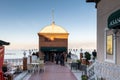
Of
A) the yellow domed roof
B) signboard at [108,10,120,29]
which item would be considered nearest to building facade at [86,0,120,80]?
signboard at [108,10,120,29]

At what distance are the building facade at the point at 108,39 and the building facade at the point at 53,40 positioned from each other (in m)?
26.8

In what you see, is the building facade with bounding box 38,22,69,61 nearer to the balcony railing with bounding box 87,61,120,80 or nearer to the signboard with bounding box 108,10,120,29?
the balcony railing with bounding box 87,61,120,80

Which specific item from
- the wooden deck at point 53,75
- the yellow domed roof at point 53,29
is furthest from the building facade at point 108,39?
the yellow domed roof at point 53,29

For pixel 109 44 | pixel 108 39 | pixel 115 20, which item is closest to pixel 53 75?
pixel 108 39

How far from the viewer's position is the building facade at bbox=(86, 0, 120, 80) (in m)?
9.45

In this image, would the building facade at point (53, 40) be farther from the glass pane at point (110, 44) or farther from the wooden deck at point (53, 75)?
the glass pane at point (110, 44)

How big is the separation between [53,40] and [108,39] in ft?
96.4

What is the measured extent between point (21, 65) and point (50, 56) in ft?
54.7

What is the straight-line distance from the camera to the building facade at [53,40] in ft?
132

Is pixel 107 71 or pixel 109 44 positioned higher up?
pixel 109 44

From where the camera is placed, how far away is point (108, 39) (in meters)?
11.1

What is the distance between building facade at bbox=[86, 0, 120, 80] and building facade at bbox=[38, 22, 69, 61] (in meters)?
26.8

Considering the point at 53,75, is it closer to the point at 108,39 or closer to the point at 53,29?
the point at 108,39

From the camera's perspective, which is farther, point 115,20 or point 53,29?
point 53,29
